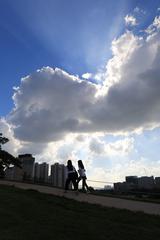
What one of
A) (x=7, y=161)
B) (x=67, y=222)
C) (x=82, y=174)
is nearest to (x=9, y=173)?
(x=7, y=161)

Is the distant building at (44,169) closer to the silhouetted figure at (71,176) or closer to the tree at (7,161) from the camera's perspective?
the tree at (7,161)

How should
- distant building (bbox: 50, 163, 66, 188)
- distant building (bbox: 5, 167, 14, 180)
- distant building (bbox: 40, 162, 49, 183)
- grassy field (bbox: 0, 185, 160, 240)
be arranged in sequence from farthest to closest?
distant building (bbox: 40, 162, 49, 183), distant building (bbox: 50, 163, 66, 188), distant building (bbox: 5, 167, 14, 180), grassy field (bbox: 0, 185, 160, 240)

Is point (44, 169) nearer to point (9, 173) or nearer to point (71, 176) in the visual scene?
point (9, 173)

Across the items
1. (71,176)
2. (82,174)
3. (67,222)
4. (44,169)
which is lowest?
(67,222)

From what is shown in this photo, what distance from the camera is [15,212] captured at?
10.6 meters

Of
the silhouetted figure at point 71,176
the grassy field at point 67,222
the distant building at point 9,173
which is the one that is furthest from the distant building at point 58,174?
the grassy field at point 67,222

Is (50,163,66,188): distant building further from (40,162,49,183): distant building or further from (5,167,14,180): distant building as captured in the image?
(5,167,14,180): distant building

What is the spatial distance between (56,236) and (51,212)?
9.96 feet

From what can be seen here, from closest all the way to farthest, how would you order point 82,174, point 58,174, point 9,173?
point 82,174
point 58,174
point 9,173

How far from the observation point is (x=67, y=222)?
9.70 meters

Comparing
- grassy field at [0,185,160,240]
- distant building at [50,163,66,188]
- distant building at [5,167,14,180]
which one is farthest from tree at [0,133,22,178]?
grassy field at [0,185,160,240]

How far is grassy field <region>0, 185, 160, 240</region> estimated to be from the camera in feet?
27.4

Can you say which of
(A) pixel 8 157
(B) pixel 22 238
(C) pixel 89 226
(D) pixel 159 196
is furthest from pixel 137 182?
(B) pixel 22 238

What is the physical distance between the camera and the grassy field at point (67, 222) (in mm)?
8344
